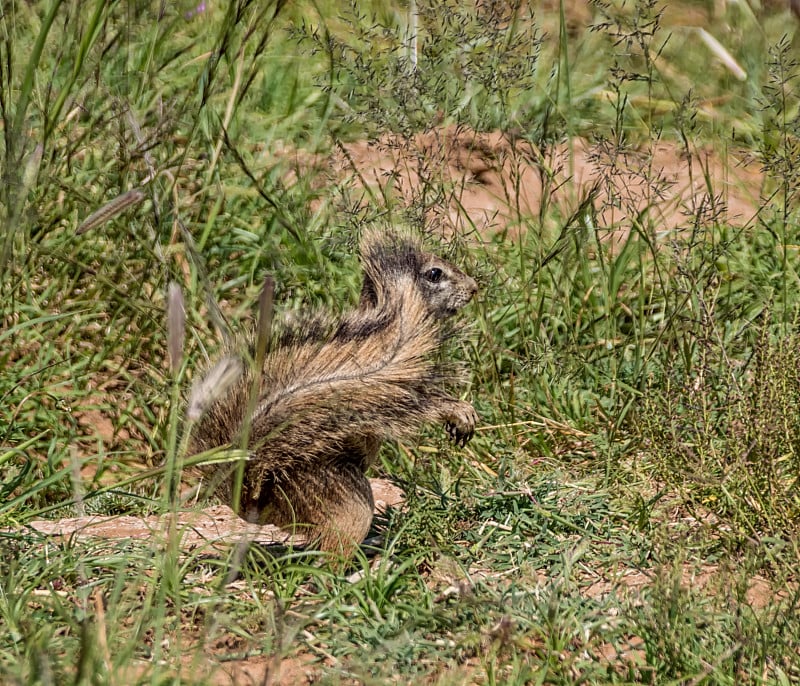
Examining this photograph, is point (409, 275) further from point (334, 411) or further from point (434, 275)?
point (334, 411)

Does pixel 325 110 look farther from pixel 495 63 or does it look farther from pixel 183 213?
pixel 495 63

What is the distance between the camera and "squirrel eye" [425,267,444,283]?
3.57 m

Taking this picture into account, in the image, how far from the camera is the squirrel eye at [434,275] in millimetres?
3572

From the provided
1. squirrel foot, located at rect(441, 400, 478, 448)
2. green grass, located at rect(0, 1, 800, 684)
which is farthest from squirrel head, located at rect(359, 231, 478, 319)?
green grass, located at rect(0, 1, 800, 684)

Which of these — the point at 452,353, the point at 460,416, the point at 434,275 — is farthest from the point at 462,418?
the point at 452,353

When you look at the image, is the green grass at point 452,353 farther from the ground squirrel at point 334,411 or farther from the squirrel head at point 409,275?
the squirrel head at point 409,275

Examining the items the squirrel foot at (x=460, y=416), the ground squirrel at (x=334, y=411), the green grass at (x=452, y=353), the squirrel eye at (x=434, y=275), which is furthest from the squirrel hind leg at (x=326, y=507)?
the squirrel eye at (x=434, y=275)

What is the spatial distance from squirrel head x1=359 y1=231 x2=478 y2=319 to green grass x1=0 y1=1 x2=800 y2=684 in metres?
0.45

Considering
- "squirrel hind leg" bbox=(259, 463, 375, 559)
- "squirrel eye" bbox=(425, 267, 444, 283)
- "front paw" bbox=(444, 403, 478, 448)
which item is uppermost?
"squirrel eye" bbox=(425, 267, 444, 283)

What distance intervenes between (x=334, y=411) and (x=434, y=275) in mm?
777

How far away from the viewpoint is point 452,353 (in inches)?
175

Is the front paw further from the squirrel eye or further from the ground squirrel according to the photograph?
the squirrel eye

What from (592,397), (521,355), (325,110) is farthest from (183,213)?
(592,397)

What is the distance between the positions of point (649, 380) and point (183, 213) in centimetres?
226
